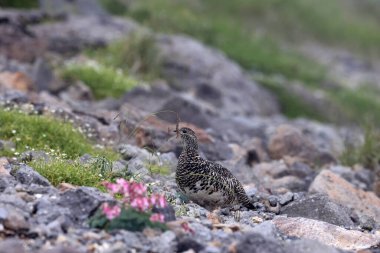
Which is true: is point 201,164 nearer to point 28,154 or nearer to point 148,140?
point 28,154

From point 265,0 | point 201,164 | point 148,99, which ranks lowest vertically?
point 265,0

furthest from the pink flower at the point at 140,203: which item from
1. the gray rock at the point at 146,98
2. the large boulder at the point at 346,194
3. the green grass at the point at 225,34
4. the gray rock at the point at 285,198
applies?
the green grass at the point at 225,34

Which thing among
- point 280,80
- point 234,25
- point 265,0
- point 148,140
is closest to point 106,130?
point 148,140

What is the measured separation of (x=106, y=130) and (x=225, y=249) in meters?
6.98

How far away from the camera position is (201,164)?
10414mm

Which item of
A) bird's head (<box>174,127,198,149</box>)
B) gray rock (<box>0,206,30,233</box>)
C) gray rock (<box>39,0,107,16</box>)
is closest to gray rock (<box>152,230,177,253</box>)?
gray rock (<box>0,206,30,233</box>)

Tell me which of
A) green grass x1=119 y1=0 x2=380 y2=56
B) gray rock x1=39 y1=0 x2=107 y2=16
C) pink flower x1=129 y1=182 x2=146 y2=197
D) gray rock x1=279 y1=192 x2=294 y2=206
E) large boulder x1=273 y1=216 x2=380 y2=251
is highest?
pink flower x1=129 y1=182 x2=146 y2=197

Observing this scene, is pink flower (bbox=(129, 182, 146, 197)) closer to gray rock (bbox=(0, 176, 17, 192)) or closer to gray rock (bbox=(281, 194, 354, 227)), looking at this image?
gray rock (bbox=(0, 176, 17, 192))

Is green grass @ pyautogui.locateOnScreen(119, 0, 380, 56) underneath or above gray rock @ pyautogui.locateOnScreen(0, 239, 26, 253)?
underneath

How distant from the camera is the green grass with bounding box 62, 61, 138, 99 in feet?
63.1

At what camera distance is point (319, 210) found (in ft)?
35.0

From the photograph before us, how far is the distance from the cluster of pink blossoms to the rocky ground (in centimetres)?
18

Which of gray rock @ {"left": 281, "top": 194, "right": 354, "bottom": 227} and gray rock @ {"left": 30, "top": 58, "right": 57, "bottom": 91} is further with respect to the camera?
gray rock @ {"left": 30, "top": 58, "right": 57, "bottom": 91}

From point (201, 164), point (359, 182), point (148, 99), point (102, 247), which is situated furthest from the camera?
point (148, 99)
